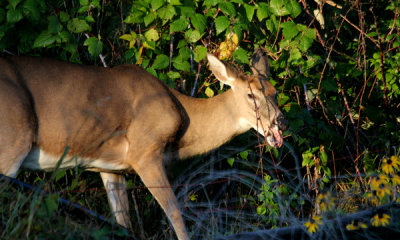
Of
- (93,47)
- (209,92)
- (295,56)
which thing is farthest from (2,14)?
(295,56)

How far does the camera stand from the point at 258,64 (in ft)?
18.6

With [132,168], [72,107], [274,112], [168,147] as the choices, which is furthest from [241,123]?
[72,107]

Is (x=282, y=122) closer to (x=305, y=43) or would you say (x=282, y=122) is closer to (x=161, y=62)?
(x=305, y=43)

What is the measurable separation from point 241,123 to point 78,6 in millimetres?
1978

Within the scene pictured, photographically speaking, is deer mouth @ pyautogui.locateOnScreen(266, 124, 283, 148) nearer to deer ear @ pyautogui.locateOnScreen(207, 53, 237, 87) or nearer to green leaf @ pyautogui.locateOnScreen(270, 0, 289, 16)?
deer ear @ pyautogui.locateOnScreen(207, 53, 237, 87)

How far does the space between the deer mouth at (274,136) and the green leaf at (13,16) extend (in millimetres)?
2431

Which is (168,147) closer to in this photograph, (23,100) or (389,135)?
(23,100)

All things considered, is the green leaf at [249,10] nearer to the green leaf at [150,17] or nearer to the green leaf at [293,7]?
the green leaf at [293,7]

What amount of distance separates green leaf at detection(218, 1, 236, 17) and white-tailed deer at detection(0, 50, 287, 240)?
47 centimetres

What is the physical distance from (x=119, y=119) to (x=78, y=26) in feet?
3.05

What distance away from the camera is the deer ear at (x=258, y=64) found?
5.64m

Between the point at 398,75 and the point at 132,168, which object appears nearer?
the point at 132,168

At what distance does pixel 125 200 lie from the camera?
17.4 feet

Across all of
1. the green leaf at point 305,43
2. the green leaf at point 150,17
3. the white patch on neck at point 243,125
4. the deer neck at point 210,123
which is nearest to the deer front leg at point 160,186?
the deer neck at point 210,123
